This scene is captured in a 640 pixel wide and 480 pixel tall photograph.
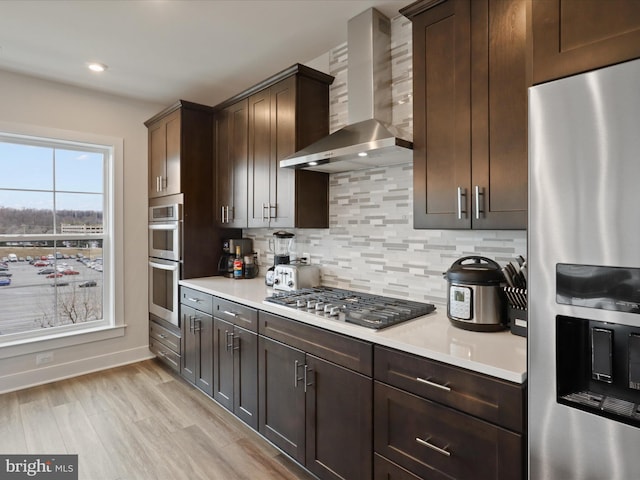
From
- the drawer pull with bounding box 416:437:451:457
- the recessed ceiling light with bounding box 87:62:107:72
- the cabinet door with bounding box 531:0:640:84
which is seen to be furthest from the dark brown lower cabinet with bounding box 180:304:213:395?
the cabinet door with bounding box 531:0:640:84

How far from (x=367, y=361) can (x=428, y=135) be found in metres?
1.14

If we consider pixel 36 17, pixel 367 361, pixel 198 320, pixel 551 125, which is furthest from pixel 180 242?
pixel 551 125

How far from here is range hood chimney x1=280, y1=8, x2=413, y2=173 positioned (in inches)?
83.4

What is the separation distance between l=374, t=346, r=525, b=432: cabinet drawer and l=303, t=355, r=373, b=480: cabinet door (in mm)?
153

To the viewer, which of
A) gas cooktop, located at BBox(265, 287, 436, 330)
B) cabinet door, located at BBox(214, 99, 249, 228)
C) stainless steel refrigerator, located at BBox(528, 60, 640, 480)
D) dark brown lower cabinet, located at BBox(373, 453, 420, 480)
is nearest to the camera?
stainless steel refrigerator, located at BBox(528, 60, 640, 480)

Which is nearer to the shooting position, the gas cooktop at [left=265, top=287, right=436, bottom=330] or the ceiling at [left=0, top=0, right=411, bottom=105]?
the gas cooktop at [left=265, top=287, right=436, bottom=330]

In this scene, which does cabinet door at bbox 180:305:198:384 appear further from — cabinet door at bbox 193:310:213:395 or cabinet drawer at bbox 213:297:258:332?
cabinet drawer at bbox 213:297:258:332

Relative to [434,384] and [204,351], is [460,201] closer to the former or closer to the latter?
[434,384]

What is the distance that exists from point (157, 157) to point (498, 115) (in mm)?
3163

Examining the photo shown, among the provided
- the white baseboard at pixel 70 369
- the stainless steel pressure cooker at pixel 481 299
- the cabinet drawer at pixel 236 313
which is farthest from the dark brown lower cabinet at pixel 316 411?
the white baseboard at pixel 70 369

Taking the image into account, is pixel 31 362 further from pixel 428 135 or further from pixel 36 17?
pixel 428 135

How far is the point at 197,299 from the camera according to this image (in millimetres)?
2965

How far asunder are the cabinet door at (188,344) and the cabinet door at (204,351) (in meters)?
0.06

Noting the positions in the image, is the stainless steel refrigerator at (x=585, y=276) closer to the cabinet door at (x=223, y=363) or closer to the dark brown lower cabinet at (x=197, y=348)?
the cabinet door at (x=223, y=363)
